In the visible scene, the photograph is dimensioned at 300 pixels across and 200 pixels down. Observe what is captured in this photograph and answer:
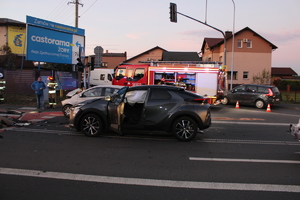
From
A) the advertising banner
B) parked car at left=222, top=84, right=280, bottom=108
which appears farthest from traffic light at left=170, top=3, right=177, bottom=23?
the advertising banner

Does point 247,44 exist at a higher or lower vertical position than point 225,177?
higher

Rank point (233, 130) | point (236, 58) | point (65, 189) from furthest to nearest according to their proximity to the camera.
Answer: point (236, 58) → point (233, 130) → point (65, 189)

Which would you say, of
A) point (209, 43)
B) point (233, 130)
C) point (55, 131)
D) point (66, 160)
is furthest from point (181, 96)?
point (209, 43)

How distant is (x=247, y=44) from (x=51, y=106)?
3480cm

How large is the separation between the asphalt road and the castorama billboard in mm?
14024

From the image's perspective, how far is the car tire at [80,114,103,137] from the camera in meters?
7.89

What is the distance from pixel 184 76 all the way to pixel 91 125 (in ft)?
31.3

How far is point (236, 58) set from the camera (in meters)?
41.4

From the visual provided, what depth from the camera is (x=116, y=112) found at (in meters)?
7.58

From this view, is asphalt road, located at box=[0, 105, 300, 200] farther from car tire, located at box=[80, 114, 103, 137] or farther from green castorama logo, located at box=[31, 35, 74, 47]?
green castorama logo, located at box=[31, 35, 74, 47]

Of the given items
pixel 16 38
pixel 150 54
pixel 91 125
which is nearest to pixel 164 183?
pixel 91 125

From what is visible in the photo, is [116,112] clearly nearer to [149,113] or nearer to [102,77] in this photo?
[149,113]

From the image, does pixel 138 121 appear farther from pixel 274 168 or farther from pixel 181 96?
pixel 274 168

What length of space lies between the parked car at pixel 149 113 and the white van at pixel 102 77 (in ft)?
72.5
